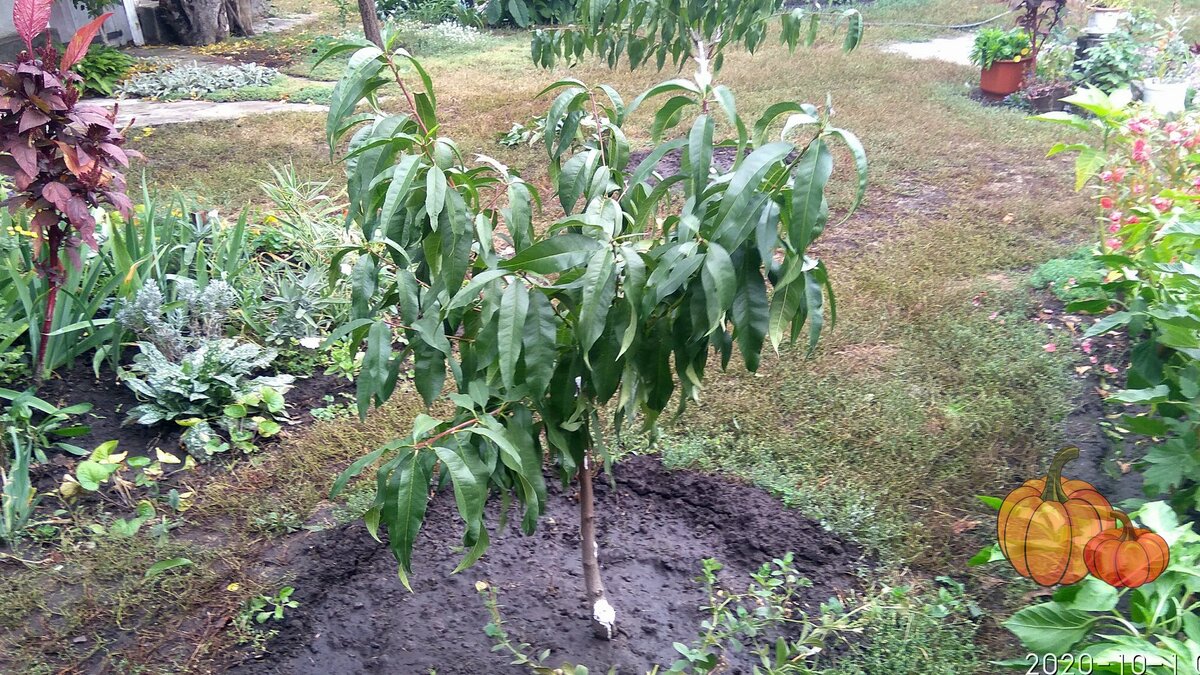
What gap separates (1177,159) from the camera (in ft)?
11.8

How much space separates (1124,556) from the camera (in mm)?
1271

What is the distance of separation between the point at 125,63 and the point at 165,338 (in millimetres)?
7802

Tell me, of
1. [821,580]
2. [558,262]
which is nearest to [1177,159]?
[821,580]

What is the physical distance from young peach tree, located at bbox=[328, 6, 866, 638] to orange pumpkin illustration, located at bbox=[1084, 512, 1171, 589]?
1.79ft

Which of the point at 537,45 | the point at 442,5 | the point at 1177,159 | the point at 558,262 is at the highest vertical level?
the point at 442,5

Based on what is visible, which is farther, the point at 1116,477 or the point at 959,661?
the point at 1116,477

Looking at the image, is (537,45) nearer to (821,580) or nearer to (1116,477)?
(821,580)

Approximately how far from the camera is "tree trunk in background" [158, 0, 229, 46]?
37.6 feet

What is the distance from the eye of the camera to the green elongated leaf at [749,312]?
1418 millimetres

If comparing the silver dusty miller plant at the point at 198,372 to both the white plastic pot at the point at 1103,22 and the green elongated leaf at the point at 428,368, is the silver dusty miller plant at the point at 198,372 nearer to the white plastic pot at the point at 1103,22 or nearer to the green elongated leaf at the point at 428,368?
the green elongated leaf at the point at 428,368

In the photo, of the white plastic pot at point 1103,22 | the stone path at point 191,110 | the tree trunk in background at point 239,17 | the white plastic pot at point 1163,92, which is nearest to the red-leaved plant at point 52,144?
the stone path at point 191,110

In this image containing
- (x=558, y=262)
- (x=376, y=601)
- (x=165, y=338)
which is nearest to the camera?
(x=558, y=262)

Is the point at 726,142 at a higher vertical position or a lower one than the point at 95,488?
higher

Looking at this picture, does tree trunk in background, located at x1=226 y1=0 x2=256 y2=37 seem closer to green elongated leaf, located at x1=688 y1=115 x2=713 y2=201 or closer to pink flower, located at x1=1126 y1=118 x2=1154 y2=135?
pink flower, located at x1=1126 y1=118 x2=1154 y2=135
